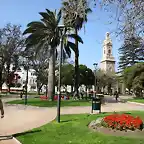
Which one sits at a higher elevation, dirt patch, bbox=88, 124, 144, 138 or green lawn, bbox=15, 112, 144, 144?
dirt patch, bbox=88, 124, 144, 138

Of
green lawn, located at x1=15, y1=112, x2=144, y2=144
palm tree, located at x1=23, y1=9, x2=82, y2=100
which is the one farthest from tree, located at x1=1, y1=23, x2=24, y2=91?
green lawn, located at x1=15, y1=112, x2=144, y2=144

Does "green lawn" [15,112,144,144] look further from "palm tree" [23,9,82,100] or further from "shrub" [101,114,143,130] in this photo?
"palm tree" [23,9,82,100]

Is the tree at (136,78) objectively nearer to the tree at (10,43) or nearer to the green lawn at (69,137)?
the tree at (10,43)

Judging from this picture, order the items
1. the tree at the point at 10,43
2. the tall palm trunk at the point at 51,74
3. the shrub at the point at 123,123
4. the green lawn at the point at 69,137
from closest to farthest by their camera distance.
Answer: the green lawn at the point at 69,137 → the shrub at the point at 123,123 → the tall palm trunk at the point at 51,74 → the tree at the point at 10,43

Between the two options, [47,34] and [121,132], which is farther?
[47,34]

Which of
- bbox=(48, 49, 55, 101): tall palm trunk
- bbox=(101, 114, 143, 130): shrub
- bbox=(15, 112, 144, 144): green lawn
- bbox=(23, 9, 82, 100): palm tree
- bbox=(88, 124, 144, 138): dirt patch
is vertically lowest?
bbox=(15, 112, 144, 144): green lawn

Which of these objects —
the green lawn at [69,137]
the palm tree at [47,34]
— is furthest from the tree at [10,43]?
the green lawn at [69,137]

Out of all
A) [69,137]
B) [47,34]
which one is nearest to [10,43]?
[47,34]

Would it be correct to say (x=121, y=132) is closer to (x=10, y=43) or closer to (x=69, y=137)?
(x=69, y=137)

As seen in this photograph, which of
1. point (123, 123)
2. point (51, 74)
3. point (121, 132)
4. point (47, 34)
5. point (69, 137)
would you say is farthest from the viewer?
point (51, 74)

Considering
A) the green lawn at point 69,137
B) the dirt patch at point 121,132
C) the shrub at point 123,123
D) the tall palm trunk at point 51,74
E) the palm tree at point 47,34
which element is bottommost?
the green lawn at point 69,137

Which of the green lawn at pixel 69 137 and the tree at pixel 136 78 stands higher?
the tree at pixel 136 78

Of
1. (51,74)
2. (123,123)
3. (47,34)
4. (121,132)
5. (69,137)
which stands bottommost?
(69,137)

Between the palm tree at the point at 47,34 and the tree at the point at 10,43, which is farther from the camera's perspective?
the tree at the point at 10,43
